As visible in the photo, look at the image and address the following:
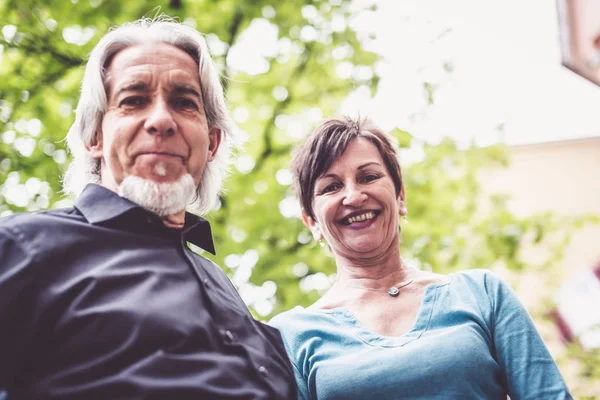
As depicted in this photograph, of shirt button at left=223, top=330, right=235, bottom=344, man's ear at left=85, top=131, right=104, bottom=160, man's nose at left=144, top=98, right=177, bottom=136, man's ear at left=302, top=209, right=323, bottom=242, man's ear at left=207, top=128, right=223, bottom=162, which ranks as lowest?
shirt button at left=223, top=330, right=235, bottom=344

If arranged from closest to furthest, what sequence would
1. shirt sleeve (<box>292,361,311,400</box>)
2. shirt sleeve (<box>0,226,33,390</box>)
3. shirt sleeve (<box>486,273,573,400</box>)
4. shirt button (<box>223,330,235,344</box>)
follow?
1. shirt sleeve (<box>0,226,33,390</box>)
2. shirt button (<box>223,330,235,344</box>)
3. shirt sleeve (<box>486,273,573,400</box>)
4. shirt sleeve (<box>292,361,311,400</box>)

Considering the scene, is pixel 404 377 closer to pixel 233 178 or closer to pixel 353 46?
pixel 233 178

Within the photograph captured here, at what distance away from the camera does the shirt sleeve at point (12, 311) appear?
1.27 meters

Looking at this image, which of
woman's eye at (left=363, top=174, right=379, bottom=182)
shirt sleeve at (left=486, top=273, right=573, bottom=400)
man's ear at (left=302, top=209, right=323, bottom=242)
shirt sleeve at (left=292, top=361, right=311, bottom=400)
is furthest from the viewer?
man's ear at (left=302, top=209, right=323, bottom=242)

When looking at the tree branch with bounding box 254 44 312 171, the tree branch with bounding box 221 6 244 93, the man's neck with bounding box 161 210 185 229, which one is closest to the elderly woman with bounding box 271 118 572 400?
the man's neck with bounding box 161 210 185 229

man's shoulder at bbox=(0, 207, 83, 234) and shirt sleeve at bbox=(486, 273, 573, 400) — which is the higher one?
man's shoulder at bbox=(0, 207, 83, 234)

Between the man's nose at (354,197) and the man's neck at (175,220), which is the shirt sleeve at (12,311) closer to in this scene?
the man's neck at (175,220)

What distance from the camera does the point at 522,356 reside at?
1867 millimetres

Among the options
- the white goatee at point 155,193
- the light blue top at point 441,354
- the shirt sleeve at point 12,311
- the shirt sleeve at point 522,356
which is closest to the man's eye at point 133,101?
the white goatee at point 155,193

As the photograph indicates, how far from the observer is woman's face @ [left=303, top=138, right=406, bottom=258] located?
224 cm

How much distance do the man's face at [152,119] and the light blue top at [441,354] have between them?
82 centimetres

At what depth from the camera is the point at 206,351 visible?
4.90ft

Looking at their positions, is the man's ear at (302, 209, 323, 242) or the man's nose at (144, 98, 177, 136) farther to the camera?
the man's ear at (302, 209, 323, 242)

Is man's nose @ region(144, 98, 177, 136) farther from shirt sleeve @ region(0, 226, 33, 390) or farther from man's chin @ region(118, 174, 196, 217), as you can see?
shirt sleeve @ region(0, 226, 33, 390)
